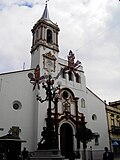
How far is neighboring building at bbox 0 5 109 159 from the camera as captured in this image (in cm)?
2337

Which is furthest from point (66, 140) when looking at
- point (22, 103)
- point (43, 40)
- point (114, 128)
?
point (43, 40)

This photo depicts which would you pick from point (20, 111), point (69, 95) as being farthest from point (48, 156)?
point (69, 95)

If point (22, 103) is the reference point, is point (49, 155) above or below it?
below

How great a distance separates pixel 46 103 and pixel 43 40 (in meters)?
9.47

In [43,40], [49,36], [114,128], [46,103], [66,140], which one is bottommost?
[66,140]

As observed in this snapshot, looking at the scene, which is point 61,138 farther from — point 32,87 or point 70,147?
point 32,87

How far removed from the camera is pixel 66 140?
1033 inches

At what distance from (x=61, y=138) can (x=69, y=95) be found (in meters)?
6.06

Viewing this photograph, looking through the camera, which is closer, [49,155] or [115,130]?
[49,155]

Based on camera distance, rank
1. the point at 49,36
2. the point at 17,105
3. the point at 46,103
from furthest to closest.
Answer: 1. the point at 49,36
2. the point at 46,103
3. the point at 17,105

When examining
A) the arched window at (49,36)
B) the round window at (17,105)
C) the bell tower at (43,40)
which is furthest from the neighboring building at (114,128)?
the round window at (17,105)

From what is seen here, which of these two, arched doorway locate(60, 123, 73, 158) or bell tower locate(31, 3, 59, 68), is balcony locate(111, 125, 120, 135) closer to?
arched doorway locate(60, 123, 73, 158)

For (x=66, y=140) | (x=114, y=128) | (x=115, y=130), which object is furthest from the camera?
(x=114, y=128)

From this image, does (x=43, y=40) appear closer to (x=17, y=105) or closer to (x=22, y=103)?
(x=22, y=103)
